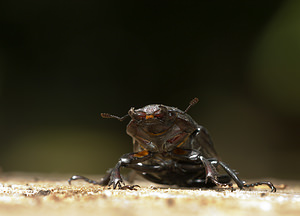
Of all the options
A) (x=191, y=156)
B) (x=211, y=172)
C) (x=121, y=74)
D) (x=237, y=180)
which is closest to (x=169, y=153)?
(x=191, y=156)

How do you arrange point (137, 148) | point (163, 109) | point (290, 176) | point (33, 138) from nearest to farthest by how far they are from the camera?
point (163, 109) → point (137, 148) → point (290, 176) → point (33, 138)

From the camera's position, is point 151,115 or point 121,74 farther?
point 121,74

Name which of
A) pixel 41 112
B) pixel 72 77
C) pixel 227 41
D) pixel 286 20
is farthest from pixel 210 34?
pixel 41 112

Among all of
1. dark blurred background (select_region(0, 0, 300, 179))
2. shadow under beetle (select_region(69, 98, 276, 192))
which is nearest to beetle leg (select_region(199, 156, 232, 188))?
shadow under beetle (select_region(69, 98, 276, 192))

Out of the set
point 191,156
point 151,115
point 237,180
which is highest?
point 151,115

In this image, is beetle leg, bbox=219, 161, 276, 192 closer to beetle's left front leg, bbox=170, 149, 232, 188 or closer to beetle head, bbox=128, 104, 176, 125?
beetle's left front leg, bbox=170, 149, 232, 188

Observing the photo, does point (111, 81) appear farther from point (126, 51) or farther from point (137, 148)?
point (137, 148)

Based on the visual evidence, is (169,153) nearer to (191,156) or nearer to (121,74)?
(191,156)
